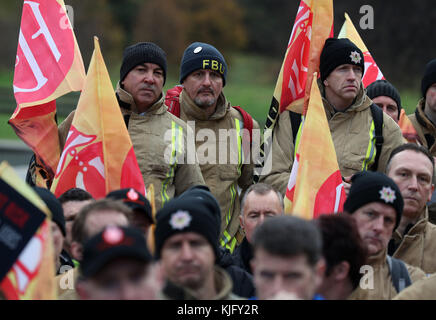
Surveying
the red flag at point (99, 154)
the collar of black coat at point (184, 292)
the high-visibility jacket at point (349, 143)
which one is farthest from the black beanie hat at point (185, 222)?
the high-visibility jacket at point (349, 143)

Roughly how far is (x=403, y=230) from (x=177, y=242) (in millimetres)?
1875

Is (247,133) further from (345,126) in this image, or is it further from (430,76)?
(430,76)

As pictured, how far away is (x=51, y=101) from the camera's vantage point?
23.0 ft

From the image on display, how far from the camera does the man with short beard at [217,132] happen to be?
22.8 ft

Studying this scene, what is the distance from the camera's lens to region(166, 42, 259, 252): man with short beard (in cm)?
695

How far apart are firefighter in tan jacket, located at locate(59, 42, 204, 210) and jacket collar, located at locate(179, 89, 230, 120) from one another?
0.28 metres

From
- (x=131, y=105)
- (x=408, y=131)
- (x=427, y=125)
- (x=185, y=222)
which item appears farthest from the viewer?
(x=408, y=131)

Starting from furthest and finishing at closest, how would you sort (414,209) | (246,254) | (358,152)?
(358,152) < (414,209) < (246,254)

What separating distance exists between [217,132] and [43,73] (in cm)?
150

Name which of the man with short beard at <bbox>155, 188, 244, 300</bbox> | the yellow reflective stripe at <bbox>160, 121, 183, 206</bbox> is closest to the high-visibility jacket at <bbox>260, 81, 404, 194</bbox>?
the yellow reflective stripe at <bbox>160, 121, 183, 206</bbox>

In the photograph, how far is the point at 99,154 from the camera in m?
6.07

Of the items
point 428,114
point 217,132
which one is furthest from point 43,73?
point 428,114

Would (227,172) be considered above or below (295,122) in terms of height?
below

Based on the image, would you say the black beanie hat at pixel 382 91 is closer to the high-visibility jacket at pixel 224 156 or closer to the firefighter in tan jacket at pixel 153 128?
the high-visibility jacket at pixel 224 156
